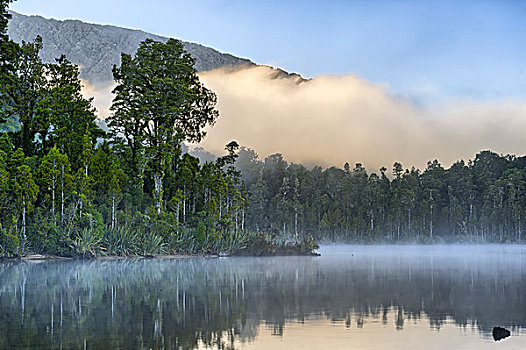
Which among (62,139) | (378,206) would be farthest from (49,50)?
(62,139)

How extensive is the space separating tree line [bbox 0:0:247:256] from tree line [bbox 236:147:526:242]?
102 ft

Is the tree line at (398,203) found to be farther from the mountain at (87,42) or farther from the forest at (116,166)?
the mountain at (87,42)

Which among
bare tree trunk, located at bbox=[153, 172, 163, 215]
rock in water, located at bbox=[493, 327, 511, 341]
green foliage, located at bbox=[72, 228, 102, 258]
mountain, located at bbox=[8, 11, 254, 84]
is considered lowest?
rock in water, located at bbox=[493, 327, 511, 341]

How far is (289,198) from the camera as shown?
8244cm

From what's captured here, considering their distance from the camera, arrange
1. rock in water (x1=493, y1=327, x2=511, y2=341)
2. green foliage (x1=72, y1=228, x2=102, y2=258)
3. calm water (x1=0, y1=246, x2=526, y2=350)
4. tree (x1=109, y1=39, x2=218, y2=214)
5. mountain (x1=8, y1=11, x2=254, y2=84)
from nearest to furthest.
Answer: calm water (x1=0, y1=246, x2=526, y2=350) → rock in water (x1=493, y1=327, x2=511, y2=341) → green foliage (x1=72, y1=228, x2=102, y2=258) → tree (x1=109, y1=39, x2=218, y2=214) → mountain (x1=8, y1=11, x2=254, y2=84)

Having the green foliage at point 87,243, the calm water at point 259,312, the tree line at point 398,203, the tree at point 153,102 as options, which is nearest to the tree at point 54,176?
the green foliage at point 87,243

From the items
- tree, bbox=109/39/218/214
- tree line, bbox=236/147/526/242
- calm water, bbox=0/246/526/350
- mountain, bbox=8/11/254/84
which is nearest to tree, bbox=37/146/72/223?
tree, bbox=109/39/218/214

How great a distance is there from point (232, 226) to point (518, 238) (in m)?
48.0

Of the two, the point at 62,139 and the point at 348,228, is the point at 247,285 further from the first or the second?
the point at 348,228

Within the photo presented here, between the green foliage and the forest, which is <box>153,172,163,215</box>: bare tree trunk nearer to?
the forest

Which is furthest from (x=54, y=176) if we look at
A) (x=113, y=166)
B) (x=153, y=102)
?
(x=153, y=102)

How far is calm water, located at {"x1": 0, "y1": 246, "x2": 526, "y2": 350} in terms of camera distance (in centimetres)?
1052

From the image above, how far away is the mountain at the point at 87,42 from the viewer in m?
110

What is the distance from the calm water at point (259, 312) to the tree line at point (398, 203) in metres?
54.4
